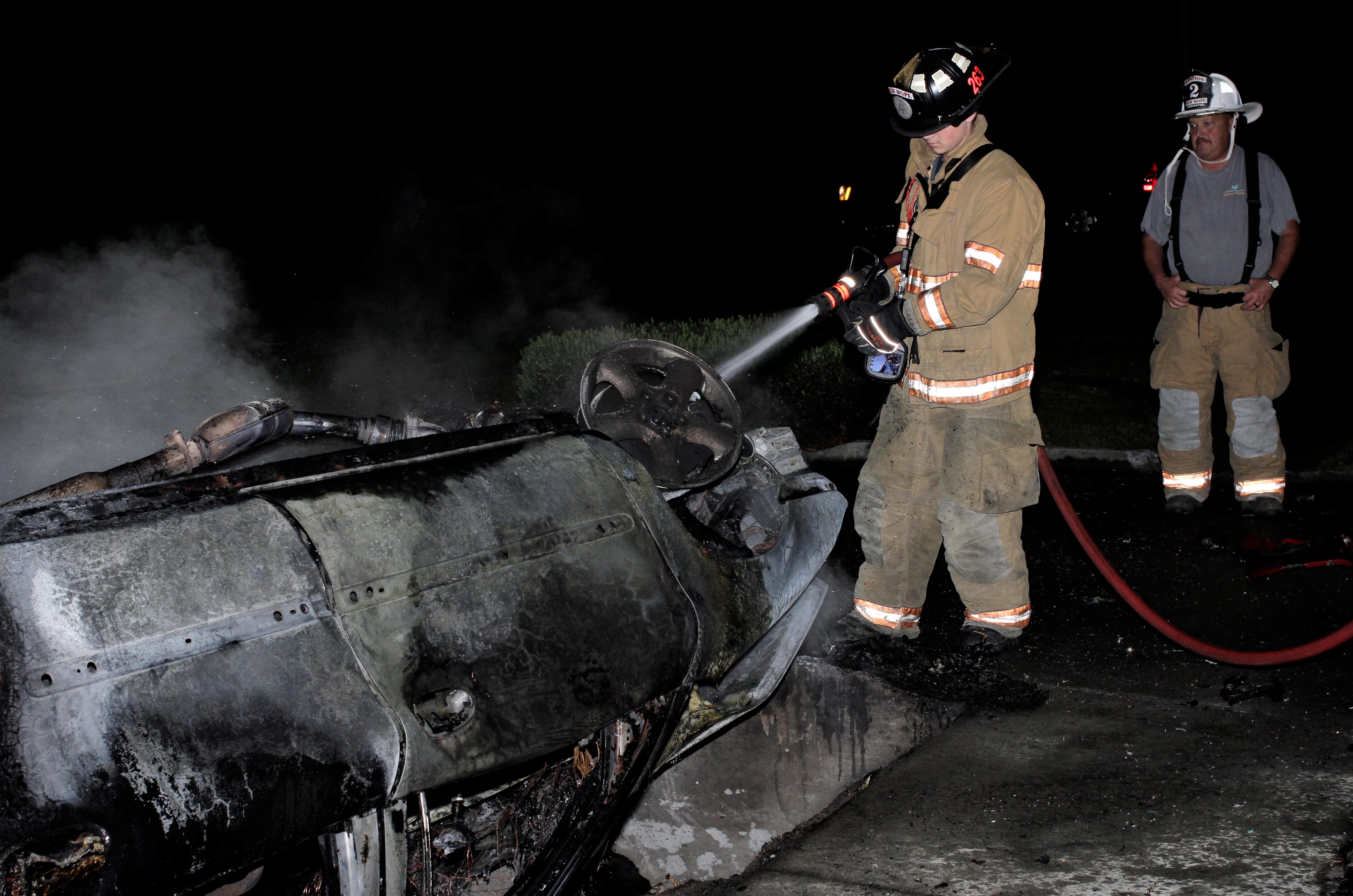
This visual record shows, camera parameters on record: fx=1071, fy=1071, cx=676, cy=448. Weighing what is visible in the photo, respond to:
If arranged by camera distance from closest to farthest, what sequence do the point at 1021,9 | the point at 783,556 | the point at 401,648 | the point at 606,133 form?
1. the point at 401,648
2. the point at 783,556
3. the point at 606,133
4. the point at 1021,9

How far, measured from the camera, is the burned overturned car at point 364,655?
1.79 metres

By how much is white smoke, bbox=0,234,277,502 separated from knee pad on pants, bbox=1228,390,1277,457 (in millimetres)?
6296

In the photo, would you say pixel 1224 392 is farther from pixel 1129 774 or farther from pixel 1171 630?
pixel 1129 774

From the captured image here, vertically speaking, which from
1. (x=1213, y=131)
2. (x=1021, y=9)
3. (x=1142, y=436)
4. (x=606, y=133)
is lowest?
(x=1142, y=436)

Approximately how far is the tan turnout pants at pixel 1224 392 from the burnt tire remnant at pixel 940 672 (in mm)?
2231

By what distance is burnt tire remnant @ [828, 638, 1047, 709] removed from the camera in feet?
12.2

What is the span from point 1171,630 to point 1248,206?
8.20 ft

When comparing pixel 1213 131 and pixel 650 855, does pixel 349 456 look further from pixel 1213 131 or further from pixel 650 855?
pixel 1213 131

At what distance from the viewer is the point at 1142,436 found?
7414mm

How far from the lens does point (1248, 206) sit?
523 cm

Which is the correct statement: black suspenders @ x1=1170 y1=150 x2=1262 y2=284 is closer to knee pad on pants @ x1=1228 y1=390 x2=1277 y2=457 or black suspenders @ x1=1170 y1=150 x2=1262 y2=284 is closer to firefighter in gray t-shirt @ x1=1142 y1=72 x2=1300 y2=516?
firefighter in gray t-shirt @ x1=1142 y1=72 x2=1300 y2=516

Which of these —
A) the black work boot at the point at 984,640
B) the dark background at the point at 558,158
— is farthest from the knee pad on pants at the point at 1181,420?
the dark background at the point at 558,158

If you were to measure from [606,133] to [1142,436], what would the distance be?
11.3 m

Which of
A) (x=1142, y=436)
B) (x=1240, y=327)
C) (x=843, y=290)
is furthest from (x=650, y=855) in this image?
(x=1142, y=436)
